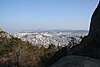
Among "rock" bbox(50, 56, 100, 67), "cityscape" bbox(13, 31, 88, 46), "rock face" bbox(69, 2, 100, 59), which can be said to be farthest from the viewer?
"cityscape" bbox(13, 31, 88, 46)

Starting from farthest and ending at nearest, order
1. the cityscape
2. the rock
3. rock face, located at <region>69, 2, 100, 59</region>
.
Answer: the cityscape, rock face, located at <region>69, 2, 100, 59</region>, the rock

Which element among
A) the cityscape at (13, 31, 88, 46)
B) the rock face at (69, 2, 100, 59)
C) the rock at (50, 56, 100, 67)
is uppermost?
the rock face at (69, 2, 100, 59)

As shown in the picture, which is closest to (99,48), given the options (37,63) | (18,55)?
(37,63)

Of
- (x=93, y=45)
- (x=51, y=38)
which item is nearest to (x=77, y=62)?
(x=93, y=45)

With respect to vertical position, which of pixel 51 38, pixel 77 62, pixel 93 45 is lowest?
pixel 51 38

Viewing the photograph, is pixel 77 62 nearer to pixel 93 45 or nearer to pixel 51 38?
pixel 93 45

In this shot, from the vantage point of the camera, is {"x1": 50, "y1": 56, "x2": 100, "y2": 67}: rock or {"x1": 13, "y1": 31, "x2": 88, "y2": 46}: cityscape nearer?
{"x1": 50, "y1": 56, "x2": 100, "y2": 67}: rock

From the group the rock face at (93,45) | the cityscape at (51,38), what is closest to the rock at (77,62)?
the rock face at (93,45)

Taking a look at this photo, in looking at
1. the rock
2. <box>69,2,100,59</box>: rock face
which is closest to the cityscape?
Answer: <box>69,2,100,59</box>: rock face

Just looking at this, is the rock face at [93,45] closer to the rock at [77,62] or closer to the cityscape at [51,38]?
the rock at [77,62]

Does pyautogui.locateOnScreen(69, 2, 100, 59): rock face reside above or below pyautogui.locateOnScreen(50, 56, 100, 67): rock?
above

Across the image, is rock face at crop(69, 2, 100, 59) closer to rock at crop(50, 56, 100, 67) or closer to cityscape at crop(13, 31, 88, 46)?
rock at crop(50, 56, 100, 67)
